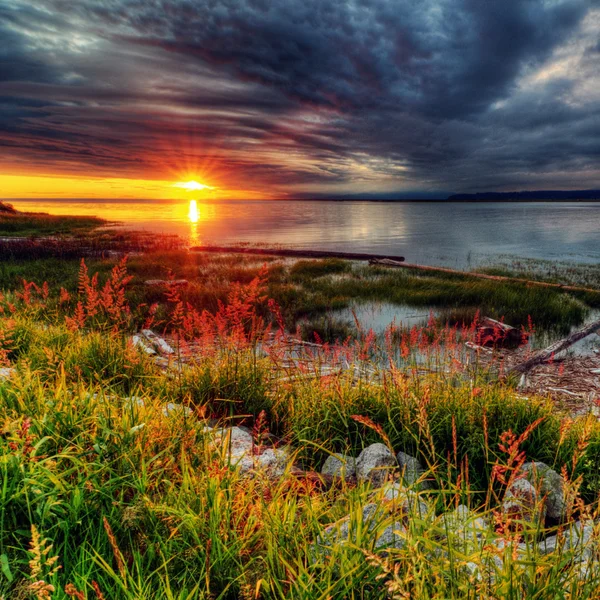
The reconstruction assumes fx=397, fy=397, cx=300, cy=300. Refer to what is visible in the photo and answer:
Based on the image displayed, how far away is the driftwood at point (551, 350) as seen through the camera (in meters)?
8.55

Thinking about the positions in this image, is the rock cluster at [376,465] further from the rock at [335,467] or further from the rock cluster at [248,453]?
the rock cluster at [248,453]

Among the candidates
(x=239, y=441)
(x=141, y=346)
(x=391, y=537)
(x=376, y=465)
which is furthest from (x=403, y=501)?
(x=141, y=346)

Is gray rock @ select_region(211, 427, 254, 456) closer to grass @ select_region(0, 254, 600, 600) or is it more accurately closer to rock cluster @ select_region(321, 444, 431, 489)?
grass @ select_region(0, 254, 600, 600)

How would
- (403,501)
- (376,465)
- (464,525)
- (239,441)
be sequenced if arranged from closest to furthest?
1. (464,525)
2. (403,501)
3. (376,465)
4. (239,441)

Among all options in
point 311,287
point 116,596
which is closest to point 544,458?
point 116,596

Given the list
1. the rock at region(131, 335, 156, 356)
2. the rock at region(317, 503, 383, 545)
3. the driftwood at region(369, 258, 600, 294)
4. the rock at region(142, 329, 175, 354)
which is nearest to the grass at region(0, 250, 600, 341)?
the driftwood at region(369, 258, 600, 294)

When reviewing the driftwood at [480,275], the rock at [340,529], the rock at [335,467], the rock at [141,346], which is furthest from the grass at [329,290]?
the rock at [340,529]

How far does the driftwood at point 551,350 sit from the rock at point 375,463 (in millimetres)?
4600

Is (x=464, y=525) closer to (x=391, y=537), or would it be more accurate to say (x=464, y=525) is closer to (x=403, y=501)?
(x=391, y=537)

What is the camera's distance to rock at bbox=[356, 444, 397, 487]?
3775 mm

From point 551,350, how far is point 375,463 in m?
7.68

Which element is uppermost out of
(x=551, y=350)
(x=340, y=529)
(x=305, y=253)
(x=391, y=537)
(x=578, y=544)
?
(x=305, y=253)

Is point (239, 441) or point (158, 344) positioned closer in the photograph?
point (239, 441)

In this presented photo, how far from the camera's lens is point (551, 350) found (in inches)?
372
